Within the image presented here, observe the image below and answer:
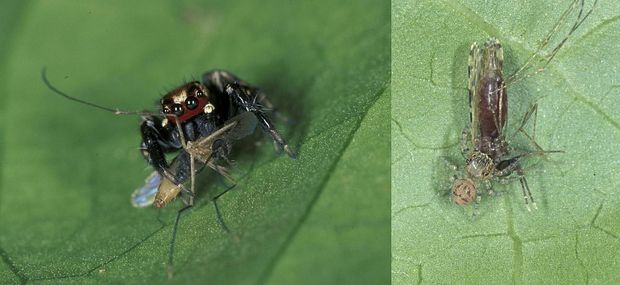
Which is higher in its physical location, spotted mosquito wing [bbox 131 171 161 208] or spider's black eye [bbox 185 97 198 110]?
spider's black eye [bbox 185 97 198 110]

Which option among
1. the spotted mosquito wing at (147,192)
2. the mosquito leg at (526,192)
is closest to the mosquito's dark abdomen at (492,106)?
the mosquito leg at (526,192)

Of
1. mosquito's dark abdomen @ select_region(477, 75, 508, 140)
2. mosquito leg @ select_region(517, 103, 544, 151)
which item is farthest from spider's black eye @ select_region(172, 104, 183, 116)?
mosquito leg @ select_region(517, 103, 544, 151)

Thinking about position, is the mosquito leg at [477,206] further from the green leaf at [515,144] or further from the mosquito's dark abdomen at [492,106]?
the mosquito's dark abdomen at [492,106]

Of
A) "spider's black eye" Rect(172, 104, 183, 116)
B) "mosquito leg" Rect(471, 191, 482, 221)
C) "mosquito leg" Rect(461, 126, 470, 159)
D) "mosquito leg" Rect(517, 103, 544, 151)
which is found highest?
"spider's black eye" Rect(172, 104, 183, 116)

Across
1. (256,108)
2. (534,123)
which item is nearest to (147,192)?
(256,108)

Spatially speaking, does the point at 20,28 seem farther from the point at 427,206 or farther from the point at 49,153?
the point at 427,206

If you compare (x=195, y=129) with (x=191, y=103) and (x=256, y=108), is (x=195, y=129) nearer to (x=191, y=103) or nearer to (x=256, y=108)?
(x=191, y=103)

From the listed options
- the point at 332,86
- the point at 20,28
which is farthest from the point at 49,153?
the point at 332,86

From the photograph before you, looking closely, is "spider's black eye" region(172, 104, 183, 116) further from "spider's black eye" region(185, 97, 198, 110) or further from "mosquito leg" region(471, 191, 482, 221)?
"mosquito leg" region(471, 191, 482, 221)

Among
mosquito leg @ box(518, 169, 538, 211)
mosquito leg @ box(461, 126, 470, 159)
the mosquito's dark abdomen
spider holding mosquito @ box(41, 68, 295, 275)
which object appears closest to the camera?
mosquito leg @ box(518, 169, 538, 211)
